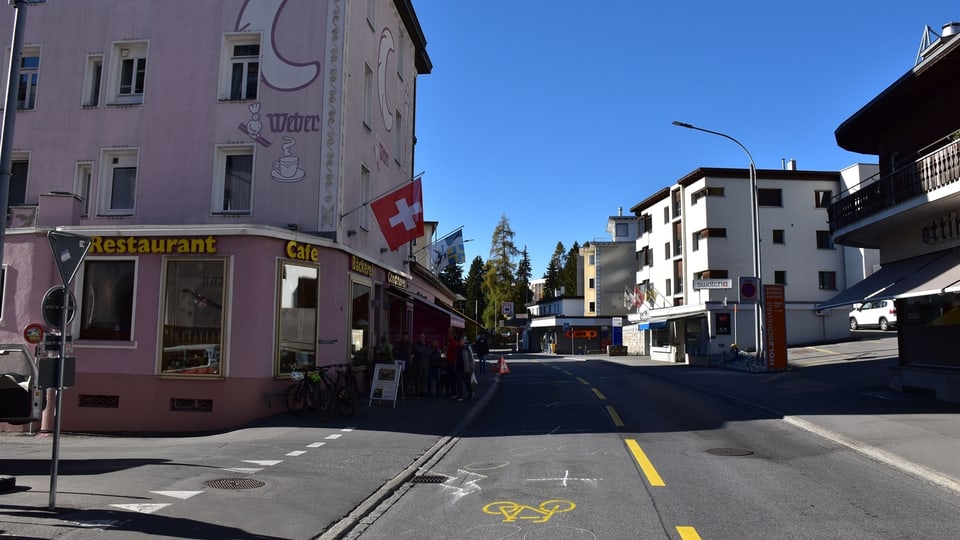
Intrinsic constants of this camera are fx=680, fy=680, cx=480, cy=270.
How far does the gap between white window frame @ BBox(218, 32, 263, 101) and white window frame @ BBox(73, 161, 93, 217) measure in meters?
4.12

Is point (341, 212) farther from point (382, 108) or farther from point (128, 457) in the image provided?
point (128, 457)

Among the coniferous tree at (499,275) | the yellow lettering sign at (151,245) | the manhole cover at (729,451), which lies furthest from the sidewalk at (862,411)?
the coniferous tree at (499,275)

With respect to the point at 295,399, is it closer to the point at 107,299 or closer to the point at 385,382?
the point at 385,382

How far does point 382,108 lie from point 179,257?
30.8ft

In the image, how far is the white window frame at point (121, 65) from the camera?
17984mm

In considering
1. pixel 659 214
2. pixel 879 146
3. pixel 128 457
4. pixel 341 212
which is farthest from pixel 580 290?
pixel 128 457

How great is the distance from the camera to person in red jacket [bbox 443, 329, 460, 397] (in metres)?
18.6

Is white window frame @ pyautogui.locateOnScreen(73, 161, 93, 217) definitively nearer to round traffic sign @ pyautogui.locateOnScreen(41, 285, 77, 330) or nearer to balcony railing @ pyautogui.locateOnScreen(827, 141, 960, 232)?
round traffic sign @ pyautogui.locateOnScreen(41, 285, 77, 330)

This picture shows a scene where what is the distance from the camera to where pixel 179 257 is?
1459 centimetres

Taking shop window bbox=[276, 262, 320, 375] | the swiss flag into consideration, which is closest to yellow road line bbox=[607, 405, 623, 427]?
the swiss flag

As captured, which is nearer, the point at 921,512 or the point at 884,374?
the point at 921,512

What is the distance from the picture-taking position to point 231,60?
1788 cm

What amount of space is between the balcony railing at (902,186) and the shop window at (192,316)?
15.8 metres

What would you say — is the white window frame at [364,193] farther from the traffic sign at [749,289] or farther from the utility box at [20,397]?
the traffic sign at [749,289]
